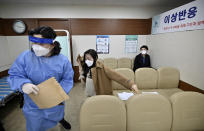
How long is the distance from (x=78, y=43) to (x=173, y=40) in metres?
2.80

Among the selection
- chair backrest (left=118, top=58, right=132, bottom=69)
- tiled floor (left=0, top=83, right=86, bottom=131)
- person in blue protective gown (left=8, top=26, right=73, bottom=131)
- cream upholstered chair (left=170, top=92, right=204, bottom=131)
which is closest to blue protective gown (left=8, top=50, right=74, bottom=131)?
person in blue protective gown (left=8, top=26, right=73, bottom=131)

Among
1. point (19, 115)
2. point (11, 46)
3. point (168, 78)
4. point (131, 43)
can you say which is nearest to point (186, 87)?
point (168, 78)

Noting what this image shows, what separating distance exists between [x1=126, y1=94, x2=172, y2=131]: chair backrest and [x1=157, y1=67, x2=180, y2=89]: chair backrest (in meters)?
1.24

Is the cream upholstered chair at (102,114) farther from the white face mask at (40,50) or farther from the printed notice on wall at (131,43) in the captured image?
the printed notice on wall at (131,43)

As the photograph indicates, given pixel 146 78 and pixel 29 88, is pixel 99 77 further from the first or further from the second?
pixel 146 78

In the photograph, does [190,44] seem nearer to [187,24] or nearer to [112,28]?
[187,24]

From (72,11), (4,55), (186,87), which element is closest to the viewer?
(186,87)

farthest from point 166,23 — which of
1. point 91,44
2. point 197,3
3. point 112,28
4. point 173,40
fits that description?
point 91,44

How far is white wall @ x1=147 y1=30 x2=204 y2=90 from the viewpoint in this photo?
193 centimetres

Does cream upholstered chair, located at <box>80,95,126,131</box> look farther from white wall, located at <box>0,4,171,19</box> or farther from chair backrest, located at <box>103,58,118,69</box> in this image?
white wall, located at <box>0,4,171,19</box>

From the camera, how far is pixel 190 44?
2109 millimetres

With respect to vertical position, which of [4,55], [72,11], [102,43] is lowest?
[4,55]

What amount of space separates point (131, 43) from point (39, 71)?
A: 11.0ft

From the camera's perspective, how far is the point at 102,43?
382 cm
